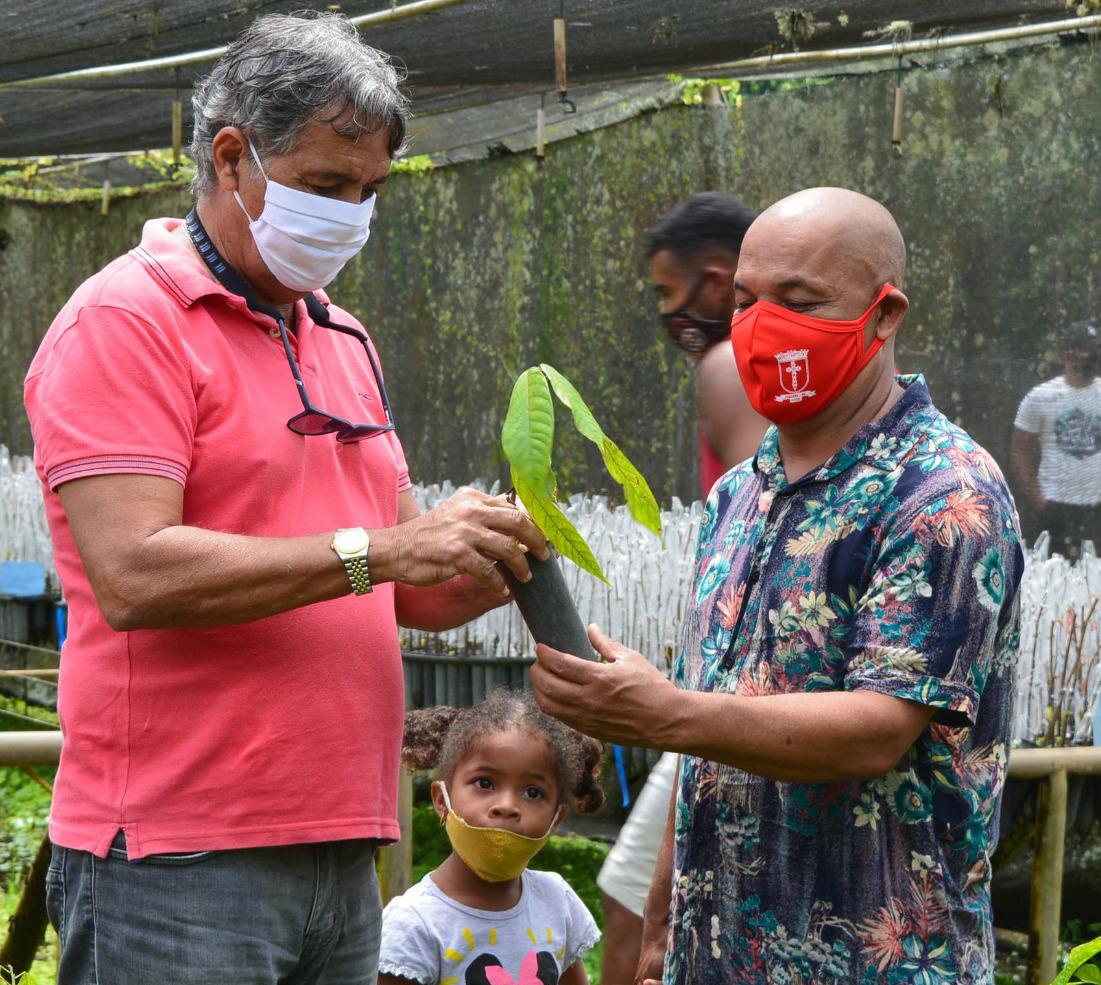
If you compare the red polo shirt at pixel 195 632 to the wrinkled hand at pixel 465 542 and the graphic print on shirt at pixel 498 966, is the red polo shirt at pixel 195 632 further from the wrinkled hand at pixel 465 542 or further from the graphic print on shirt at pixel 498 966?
the graphic print on shirt at pixel 498 966

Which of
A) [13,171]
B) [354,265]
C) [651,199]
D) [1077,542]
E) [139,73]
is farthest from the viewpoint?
[13,171]

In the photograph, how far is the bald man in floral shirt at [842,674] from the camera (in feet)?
6.65

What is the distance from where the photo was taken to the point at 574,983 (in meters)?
3.31

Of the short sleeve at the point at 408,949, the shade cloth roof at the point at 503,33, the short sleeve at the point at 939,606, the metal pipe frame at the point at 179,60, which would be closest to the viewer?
the short sleeve at the point at 939,606

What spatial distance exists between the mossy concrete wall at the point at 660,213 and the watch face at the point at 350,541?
4605mm

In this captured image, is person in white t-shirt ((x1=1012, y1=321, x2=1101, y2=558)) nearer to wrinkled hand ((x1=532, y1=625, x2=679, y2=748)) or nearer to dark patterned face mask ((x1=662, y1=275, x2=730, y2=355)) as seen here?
dark patterned face mask ((x1=662, y1=275, x2=730, y2=355))

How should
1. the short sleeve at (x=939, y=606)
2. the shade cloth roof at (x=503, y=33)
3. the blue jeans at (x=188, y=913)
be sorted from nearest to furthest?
1. the short sleeve at (x=939, y=606)
2. the blue jeans at (x=188, y=913)
3. the shade cloth roof at (x=503, y=33)

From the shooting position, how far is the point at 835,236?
2154mm

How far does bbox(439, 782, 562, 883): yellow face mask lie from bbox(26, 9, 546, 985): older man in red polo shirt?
76cm

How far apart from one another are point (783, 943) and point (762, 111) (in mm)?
5610

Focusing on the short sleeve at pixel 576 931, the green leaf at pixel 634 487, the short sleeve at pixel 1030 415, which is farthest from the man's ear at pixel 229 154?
the short sleeve at pixel 1030 415

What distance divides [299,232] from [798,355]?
83 centimetres

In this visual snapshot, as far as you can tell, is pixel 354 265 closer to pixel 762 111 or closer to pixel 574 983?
pixel 762 111

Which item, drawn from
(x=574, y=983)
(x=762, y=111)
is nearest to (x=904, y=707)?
(x=574, y=983)
